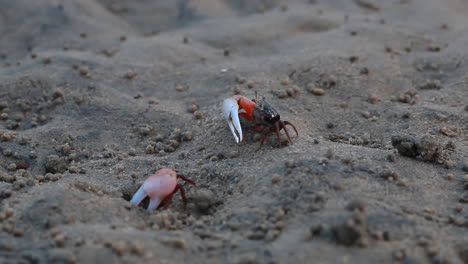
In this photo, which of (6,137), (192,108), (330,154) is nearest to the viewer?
(330,154)

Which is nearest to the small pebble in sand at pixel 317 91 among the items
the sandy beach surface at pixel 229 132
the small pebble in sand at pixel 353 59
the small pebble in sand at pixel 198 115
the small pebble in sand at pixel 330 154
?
the sandy beach surface at pixel 229 132

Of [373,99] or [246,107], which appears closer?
[246,107]

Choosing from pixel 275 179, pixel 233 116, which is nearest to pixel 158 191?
pixel 275 179

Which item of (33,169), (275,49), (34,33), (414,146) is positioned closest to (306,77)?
(275,49)

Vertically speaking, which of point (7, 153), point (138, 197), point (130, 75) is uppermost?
point (138, 197)

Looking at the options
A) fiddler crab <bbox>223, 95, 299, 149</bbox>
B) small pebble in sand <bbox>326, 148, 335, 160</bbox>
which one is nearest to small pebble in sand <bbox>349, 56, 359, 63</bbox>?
fiddler crab <bbox>223, 95, 299, 149</bbox>

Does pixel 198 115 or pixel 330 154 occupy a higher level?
pixel 330 154

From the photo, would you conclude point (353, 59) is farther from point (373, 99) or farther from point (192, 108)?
point (192, 108)
